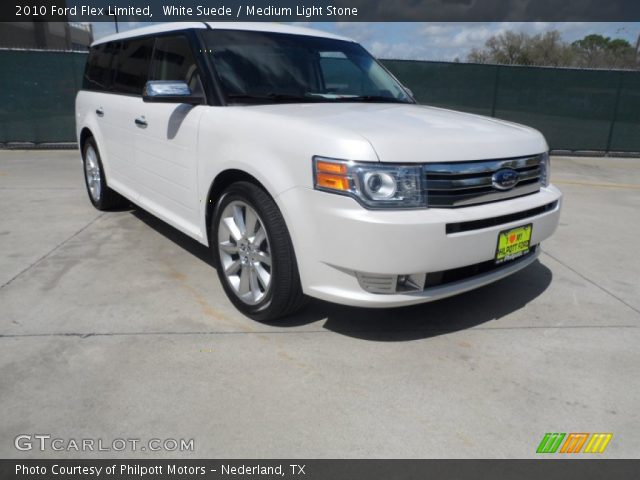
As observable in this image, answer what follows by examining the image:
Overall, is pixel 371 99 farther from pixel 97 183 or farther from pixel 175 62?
pixel 97 183

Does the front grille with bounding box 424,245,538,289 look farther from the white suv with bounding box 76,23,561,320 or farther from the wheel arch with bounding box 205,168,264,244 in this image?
the wheel arch with bounding box 205,168,264,244

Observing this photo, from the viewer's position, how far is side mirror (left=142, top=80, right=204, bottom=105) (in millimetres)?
3096

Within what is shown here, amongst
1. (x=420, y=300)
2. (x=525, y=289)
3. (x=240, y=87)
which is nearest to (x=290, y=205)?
(x=420, y=300)

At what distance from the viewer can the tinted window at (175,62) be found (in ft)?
11.2

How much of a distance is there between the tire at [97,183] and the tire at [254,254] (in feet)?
8.52

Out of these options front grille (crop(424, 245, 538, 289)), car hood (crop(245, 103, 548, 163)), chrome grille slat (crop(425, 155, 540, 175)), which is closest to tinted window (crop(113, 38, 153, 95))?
car hood (crop(245, 103, 548, 163))

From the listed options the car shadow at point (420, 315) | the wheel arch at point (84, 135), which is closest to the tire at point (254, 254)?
the car shadow at point (420, 315)

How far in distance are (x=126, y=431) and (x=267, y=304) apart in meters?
1.06

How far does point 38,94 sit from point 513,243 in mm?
11349

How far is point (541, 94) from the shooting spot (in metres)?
11.8

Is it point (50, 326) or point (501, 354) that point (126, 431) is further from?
point (501, 354)

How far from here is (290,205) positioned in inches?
103

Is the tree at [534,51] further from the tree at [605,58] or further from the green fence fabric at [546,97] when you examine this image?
the green fence fabric at [546,97]
